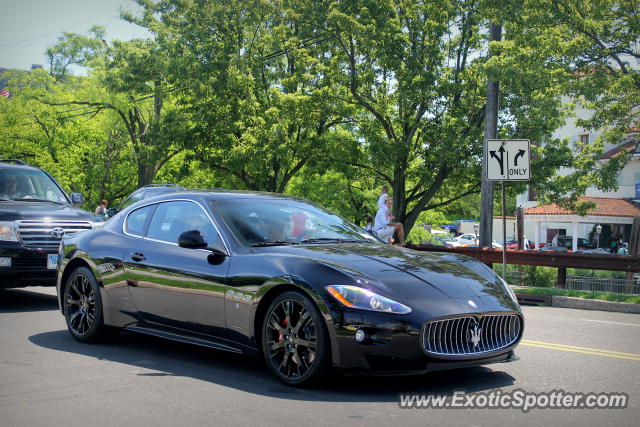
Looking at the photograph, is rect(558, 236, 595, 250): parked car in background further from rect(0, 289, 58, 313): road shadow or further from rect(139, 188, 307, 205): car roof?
rect(139, 188, 307, 205): car roof

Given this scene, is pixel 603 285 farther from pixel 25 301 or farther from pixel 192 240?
pixel 192 240

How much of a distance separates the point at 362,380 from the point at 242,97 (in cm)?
2712

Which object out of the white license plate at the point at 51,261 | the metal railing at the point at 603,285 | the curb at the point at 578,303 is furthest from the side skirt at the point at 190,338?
the metal railing at the point at 603,285

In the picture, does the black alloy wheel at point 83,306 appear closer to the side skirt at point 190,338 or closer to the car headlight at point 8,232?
the side skirt at point 190,338

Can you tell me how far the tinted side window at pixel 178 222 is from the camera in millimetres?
6633

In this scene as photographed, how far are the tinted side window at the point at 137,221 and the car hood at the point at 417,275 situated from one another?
6.21 ft

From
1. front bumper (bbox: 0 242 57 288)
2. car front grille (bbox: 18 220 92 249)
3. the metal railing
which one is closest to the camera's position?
front bumper (bbox: 0 242 57 288)

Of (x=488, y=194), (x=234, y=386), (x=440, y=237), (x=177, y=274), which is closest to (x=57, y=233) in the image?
(x=177, y=274)

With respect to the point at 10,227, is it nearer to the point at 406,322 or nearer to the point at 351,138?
the point at 406,322

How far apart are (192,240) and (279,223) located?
0.79 m

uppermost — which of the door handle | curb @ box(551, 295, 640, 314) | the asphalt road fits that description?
the door handle

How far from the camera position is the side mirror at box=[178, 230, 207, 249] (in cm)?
636

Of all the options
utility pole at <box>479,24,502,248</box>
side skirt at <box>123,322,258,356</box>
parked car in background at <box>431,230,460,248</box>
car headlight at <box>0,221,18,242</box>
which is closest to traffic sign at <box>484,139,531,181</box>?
utility pole at <box>479,24,502,248</box>

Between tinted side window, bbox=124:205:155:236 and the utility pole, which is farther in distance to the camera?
the utility pole
